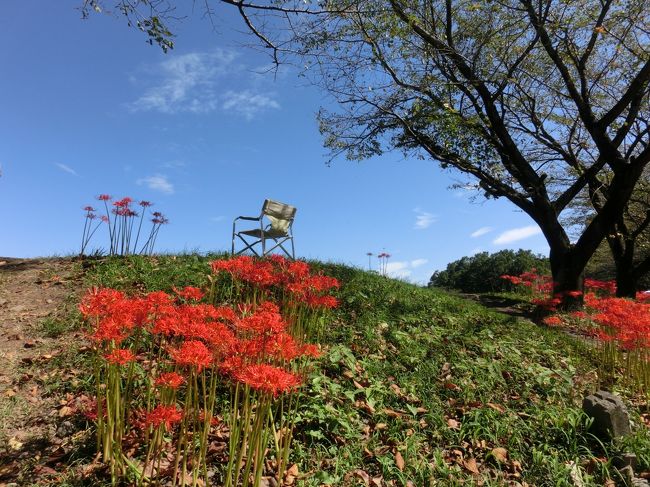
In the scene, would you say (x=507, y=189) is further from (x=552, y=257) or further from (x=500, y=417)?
(x=500, y=417)

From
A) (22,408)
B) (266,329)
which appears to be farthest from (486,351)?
(22,408)

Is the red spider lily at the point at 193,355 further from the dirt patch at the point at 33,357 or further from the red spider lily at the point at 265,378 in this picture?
the dirt patch at the point at 33,357

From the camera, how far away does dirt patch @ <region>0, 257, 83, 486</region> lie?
265 centimetres

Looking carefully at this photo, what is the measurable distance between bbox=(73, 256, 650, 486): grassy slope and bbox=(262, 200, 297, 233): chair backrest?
188 cm

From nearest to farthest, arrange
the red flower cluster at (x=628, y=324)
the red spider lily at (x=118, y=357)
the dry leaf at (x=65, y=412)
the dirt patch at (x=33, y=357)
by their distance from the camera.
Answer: the red spider lily at (x=118, y=357), the dirt patch at (x=33, y=357), the dry leaf at (x=65, y=412), the red flower cluster at (x=628, y=324)

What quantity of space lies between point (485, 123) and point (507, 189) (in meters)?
1.42

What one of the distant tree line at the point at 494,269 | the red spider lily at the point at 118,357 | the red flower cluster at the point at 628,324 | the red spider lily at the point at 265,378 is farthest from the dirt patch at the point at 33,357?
the distant tree line at the point at 494,269

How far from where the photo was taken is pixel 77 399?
10.2ft

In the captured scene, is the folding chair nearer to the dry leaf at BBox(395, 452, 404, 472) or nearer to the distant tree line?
the dry leaf at BBox(395, 452, 404, 472)

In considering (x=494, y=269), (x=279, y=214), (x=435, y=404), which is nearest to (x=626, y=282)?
(x=494, y=269)

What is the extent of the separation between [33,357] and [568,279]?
8.73 metres

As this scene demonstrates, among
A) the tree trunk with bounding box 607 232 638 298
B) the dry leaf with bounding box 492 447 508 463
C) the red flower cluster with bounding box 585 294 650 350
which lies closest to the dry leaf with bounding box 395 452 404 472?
the dry leaf with bounding box 492 447 508 463

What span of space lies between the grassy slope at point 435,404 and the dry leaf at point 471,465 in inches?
0.5

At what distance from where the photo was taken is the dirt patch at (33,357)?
2.65m
